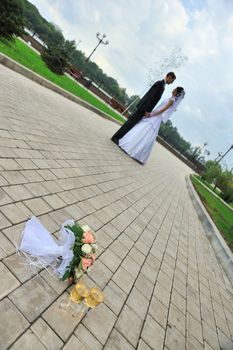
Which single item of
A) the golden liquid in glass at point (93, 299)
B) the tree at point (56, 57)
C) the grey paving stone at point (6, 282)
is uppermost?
the tree at point (56, 57)

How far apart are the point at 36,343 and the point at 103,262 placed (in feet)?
4.57

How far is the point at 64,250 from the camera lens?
272cm

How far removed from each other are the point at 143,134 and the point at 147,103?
94 centimetres

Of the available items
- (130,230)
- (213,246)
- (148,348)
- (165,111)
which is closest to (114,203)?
(130,230)

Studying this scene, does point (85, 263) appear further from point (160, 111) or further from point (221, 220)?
point (221, 220)

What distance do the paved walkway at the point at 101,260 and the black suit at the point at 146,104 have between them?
3.03 meters

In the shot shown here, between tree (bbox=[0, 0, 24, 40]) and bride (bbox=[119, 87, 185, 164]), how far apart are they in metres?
7.92

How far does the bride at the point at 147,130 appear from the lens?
30.9 feet

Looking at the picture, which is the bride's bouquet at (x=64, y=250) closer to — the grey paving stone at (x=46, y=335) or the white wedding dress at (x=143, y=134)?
the grey paving stone at (x=46, y=335)

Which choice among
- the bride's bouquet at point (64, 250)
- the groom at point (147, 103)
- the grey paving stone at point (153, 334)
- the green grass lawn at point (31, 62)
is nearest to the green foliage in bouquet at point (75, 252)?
the bride's bouquet at point (64, 250)

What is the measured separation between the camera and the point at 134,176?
8250mm

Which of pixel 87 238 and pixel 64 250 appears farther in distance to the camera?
pixel 64 250

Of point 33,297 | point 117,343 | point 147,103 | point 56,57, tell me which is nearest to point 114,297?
point 117,343

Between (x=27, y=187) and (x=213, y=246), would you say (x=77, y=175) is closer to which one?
(x=27, y=187)
